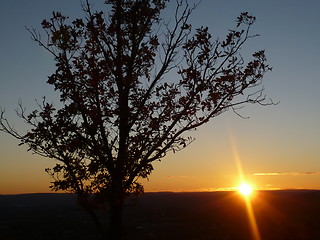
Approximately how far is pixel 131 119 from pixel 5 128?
261 inches

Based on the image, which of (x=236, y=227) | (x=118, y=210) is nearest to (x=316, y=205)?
(x=236, y=227)

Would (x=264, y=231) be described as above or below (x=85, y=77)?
below

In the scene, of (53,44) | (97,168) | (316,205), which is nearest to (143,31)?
(53,44)

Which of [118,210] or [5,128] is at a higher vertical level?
[5,128]

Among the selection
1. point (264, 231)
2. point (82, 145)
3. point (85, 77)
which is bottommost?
point (264, 231)

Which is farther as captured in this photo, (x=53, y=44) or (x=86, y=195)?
(x=53, y=44)

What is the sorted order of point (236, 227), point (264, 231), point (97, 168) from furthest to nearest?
point (236, 227)
point (264, 231)
point (97, 168)

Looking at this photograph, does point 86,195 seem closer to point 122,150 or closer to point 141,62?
point 122,150

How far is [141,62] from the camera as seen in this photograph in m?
20.4

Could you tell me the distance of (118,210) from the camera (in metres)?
20.5

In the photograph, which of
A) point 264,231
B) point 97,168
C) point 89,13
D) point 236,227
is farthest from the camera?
point 236,227

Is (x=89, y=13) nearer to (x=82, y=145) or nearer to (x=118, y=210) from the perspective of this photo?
(x=82, y=145)

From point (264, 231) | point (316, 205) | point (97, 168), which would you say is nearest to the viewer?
point (97, 168)

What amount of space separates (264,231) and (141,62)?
24.8 meters
